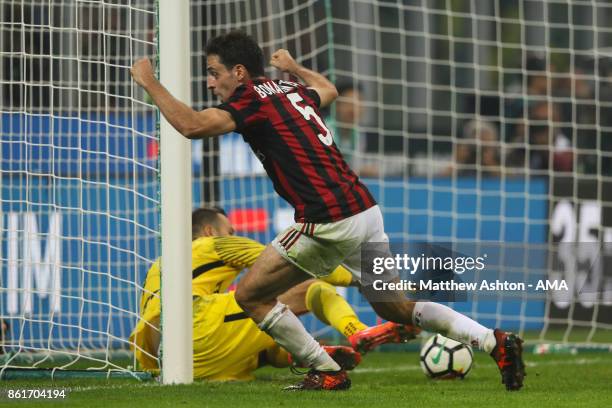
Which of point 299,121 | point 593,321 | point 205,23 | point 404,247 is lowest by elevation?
point 593,321

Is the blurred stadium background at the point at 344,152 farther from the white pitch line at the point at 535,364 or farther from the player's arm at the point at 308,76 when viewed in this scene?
the white pitch line at the point at 535,364

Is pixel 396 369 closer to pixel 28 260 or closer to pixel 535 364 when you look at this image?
pixel 535 364

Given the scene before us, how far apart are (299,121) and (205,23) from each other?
4.54 metres

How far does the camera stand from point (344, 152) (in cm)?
1140

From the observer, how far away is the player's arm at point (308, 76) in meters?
6.66

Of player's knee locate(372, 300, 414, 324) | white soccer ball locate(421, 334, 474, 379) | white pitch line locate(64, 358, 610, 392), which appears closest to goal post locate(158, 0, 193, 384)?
white pitch line locate(64, 358, 610, 392)

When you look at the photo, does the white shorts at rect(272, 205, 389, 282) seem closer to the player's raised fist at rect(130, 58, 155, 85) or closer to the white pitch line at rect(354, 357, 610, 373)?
the player's raised fist at rect(130, 58, 155, 85)

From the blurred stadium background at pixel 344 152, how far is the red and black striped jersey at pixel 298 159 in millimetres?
1470

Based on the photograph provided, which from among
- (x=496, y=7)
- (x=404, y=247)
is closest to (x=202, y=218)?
(x=404, y=247)

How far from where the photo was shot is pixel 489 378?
7250 mm

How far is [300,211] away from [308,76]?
3.42 ft

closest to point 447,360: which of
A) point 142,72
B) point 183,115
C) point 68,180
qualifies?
point 183,115

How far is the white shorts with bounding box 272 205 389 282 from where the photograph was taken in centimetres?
602

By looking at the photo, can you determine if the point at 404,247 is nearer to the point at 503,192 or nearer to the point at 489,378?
the point at 489,378
